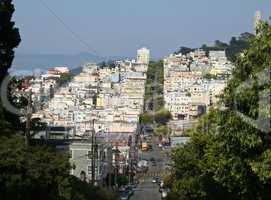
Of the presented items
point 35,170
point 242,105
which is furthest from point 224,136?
point 35,170

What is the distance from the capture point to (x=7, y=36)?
33219 millimetres

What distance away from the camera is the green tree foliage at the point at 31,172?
2433cm

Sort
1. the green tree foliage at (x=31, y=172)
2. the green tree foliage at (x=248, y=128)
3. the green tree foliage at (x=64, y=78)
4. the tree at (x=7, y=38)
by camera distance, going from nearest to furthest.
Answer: the green tree foliage at (x=248, y=128), the green tree foliage at (x=31, y=172), the tree at (x=7, y=38), the green tree foliage at (x=64, y=78)

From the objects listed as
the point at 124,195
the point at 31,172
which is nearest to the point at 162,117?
the point at 124,195

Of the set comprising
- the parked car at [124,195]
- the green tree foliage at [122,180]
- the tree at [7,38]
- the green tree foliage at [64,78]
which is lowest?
the green tree foliage at [122,180]

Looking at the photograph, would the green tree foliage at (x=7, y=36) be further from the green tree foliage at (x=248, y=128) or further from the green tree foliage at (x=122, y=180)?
the green tree foliage at (x=122, y=180)

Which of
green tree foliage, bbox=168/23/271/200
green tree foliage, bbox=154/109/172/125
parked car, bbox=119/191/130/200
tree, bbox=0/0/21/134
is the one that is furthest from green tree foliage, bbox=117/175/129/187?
green tree foliage, bbox=154/109/172/125

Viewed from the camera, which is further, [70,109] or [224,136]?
[70,109]

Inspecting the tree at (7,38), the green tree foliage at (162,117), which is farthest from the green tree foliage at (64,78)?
the tree at (7,38)

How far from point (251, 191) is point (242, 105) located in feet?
12.4

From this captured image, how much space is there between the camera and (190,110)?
19175 cm

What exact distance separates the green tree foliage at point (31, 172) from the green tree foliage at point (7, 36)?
16.9 ft

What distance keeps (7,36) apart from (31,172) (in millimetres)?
9436

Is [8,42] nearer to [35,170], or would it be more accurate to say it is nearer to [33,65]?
[35,170]
